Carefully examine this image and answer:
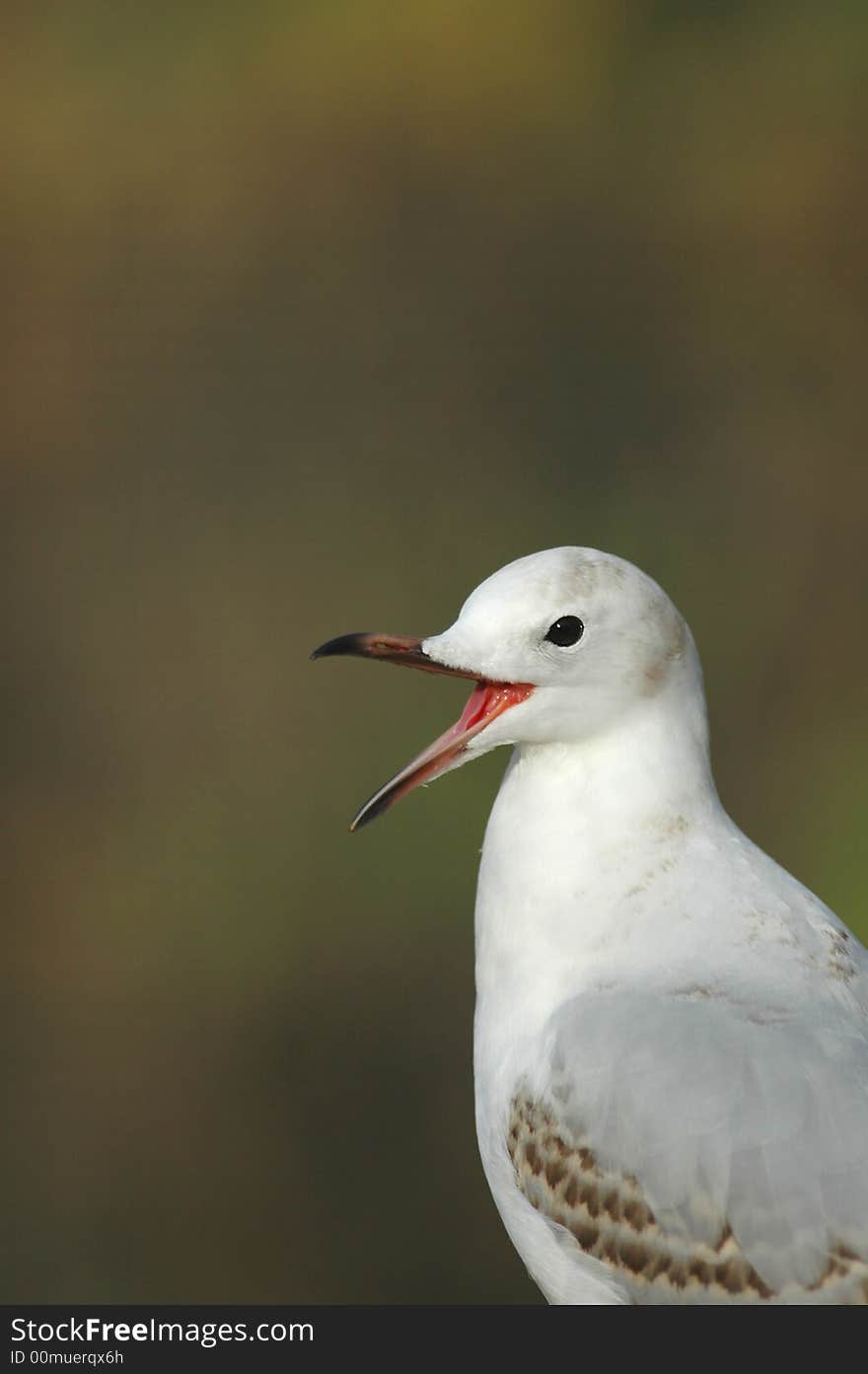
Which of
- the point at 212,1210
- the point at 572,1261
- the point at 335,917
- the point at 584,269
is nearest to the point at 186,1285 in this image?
the point at 212,1210

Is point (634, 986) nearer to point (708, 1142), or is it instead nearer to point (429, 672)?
point (708, 1142)

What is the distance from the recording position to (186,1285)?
14.2 feet

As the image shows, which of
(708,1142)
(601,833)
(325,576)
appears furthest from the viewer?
Result: (325,576)

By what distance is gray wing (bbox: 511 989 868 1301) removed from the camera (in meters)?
2.18

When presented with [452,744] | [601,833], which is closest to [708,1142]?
[601,833]

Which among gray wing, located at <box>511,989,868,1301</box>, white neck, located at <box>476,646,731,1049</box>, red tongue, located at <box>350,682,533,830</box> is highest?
red tongue, located at <box>350,682,533,830</box>

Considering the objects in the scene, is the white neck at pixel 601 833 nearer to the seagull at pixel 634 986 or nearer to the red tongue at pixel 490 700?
the seagull at pixel 634 986

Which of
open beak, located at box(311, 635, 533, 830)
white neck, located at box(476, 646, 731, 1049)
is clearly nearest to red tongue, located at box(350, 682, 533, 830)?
open beak, located at box(311, 635, 533, 830)

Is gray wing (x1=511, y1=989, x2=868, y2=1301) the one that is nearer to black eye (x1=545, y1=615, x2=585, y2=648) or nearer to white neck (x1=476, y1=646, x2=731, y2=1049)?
white neck (x1=476, y1=646, x2=731, y2=1049)

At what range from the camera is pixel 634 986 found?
93.9 inches

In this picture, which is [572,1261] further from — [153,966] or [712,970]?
[153,966]

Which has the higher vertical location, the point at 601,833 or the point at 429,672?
the point at 429,672

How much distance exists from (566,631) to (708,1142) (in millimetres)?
597

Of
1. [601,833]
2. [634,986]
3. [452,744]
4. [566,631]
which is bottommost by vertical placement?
[634,986]
